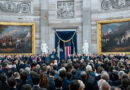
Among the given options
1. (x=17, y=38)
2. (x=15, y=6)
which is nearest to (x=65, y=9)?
(x=15, y=6)

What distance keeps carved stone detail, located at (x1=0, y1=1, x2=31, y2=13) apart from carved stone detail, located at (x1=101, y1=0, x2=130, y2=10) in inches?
427

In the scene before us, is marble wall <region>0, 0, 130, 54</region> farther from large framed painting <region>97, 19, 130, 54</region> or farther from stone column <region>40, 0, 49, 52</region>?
large framed painting <region>97, 19, 130, 54</region>

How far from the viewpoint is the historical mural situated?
26109mm

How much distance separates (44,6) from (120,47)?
1234 cm

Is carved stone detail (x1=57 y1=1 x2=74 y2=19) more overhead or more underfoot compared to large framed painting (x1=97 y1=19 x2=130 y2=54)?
more overhead

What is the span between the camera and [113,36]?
24875 mm

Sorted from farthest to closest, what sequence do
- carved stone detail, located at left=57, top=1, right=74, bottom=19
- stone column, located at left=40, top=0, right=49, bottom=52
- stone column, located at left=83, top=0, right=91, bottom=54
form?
carved stone detail, located at left=57, top=1, right=74, bottom=19 < stone column, located at left=40, top=0, right=49, bottom=52 < stone column, located at left=83, top=0, right=91, bottom=54

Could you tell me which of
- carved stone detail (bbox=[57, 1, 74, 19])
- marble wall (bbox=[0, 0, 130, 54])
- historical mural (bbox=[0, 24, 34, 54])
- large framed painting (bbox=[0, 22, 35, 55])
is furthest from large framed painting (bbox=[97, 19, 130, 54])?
historical mural (bbox=[0, 24, 34, 54])

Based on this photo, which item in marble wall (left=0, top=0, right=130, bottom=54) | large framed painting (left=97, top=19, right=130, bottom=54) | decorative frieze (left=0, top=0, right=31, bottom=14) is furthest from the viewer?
decorative frieze (left=0, top=0, right=31, bottom=14)

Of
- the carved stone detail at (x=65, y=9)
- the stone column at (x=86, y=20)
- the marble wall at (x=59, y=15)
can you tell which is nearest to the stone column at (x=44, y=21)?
the marble wall at (x=59, y=15)

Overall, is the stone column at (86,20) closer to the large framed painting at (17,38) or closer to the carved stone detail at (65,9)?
the carved stone detail at (65,9)

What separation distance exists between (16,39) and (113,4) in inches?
563

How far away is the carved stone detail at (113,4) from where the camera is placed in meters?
24.3

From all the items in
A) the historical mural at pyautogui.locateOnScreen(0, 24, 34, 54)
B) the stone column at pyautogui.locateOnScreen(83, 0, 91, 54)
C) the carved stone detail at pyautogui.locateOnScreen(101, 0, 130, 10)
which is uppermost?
the carved stone detail at pyautogui.locateOnScreen(101, 0, 130, 10)
